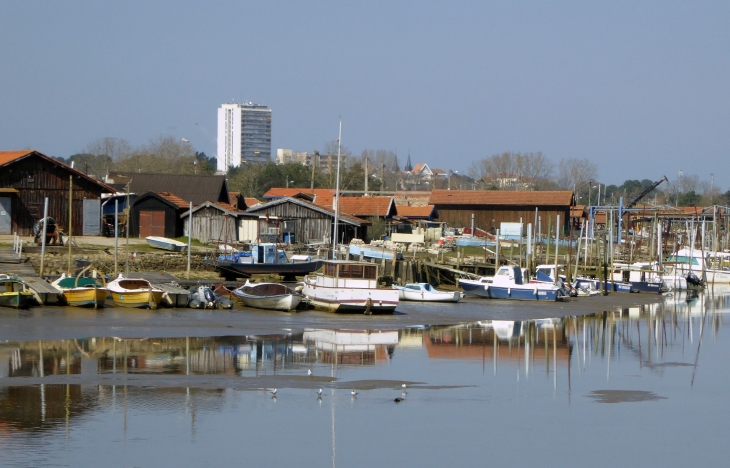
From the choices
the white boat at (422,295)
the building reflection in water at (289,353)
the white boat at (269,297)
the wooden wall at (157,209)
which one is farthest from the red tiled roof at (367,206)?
the white boat at (269,297)

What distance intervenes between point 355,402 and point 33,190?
35.0 metres

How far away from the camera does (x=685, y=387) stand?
26750 mm

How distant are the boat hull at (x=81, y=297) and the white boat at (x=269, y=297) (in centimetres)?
640

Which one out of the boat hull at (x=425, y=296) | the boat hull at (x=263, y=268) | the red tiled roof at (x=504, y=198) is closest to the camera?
the boat hull at (x=425, y=296)

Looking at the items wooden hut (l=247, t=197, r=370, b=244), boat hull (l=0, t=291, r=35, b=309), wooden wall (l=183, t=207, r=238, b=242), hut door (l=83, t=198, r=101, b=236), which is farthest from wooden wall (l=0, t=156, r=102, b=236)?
boat hull (l=0, t=291, r=35, b=309)

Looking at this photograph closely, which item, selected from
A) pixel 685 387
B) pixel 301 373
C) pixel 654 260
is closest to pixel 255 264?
pixel 301 373

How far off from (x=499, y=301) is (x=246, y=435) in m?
32.3

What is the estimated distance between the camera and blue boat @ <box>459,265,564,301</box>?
50.8 metres

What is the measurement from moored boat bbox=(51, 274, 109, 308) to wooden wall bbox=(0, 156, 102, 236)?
16.3 m

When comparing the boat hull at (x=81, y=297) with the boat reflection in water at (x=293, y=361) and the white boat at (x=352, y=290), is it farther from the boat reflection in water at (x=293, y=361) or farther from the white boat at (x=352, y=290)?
the white boat at (x=352, y=290)

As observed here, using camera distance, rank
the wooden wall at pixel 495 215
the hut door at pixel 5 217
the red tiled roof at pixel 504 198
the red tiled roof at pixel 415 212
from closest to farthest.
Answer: the hut door at pixel 5 217 < the red tiled roof at pixel 504 198 < the wooden wall at pixel 495 215 < the red tiled roof at pixel 415 212

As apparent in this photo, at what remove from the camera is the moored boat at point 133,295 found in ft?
121

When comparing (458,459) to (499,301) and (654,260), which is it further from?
(654,260)

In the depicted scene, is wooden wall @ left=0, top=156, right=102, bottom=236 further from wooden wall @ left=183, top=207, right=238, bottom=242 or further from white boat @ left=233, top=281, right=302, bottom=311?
white boat @ left=233, top=281, right=302, bottom=311
